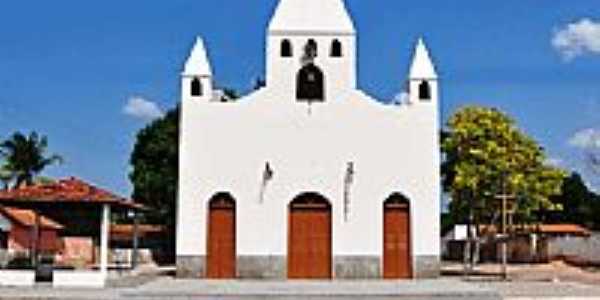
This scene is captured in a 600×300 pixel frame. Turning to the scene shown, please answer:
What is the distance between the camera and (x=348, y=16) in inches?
1427

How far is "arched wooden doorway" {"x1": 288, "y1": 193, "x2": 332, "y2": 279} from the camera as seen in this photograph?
34.6 meters

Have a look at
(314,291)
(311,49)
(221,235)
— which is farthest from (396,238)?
(314,291)

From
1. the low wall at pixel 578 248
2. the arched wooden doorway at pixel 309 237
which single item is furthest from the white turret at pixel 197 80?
the low wall at pixel 578 248

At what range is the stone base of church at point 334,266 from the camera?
113 ft

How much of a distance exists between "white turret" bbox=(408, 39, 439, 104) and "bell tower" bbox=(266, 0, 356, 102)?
2.10 metres

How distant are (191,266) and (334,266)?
495cm

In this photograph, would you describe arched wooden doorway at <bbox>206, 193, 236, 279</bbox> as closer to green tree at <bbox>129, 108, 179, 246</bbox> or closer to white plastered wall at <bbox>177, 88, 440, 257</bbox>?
white plastered wall at <bbox>177, 88, 440, 257</bbox>

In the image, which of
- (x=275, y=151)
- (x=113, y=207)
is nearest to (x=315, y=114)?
(x=275, y=151)

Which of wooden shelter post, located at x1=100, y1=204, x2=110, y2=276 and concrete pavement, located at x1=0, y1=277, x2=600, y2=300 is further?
wooden shelter post, located at x1=100, y1=204, x2=110, y2=276

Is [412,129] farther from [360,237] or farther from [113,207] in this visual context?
[113,207]

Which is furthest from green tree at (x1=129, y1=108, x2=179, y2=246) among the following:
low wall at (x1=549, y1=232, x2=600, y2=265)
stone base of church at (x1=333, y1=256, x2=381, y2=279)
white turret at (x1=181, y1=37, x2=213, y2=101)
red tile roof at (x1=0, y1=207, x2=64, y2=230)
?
stone base of church at (x1=333, y1=256, x2=381, y2=279)

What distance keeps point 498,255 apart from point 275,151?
29.4 meters

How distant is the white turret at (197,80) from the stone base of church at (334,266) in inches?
224

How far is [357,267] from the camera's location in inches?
1355
